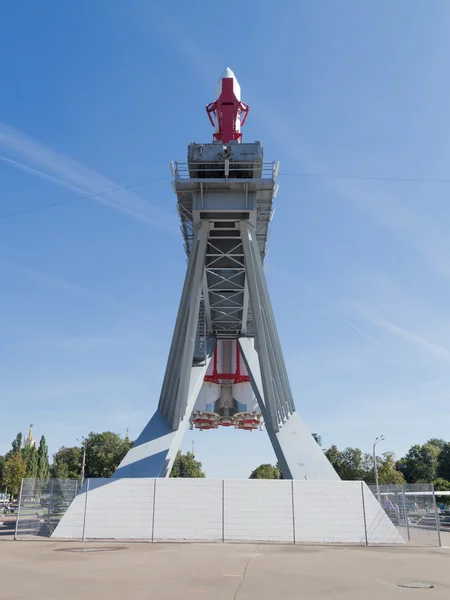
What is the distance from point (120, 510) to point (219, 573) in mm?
10246

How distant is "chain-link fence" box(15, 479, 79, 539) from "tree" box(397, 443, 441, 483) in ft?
286

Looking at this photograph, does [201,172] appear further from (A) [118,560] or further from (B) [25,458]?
(B) [25,458]

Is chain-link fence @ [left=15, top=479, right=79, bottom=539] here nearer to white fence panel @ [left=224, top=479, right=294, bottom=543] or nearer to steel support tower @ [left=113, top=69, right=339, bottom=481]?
steel support tower @ [left=113, top=69, right=339, bottom=481]

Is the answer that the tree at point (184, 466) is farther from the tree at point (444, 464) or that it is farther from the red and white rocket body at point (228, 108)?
the red and white rocket body at point (228, 108)

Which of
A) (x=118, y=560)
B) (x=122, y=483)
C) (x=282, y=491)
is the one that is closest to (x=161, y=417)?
(x=122, y=483)

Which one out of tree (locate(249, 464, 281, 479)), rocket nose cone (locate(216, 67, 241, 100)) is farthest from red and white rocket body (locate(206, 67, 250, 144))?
tree (locate(249, 464, 281, 479))

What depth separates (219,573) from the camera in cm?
1133

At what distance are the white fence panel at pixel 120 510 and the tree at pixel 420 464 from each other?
286ft

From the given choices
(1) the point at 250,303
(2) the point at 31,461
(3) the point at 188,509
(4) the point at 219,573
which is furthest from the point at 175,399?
(2) the point at 31,461

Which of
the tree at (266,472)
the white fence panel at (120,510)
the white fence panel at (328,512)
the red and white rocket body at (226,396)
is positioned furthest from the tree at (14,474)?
the tree at (266,472)

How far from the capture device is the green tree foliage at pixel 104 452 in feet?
265

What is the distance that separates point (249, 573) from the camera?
37.4ft

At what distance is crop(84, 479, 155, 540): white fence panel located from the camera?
65.3 feet

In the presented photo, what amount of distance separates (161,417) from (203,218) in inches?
483
